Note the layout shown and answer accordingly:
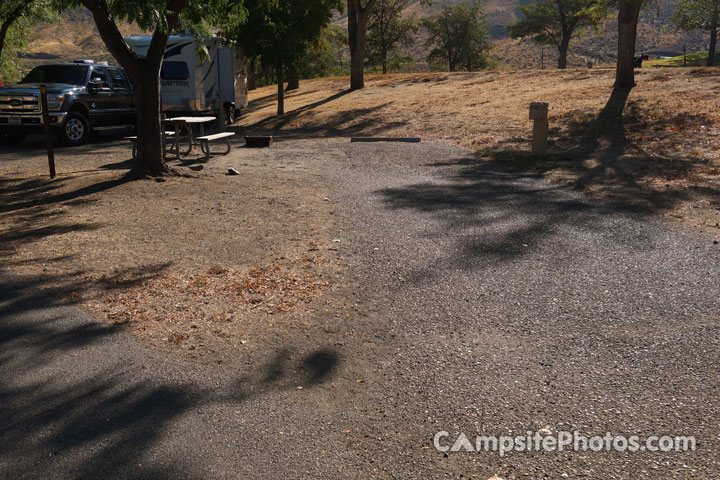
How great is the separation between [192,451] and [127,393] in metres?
0.79

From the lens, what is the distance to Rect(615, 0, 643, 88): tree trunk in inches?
747

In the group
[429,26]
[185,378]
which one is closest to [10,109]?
[185,378]

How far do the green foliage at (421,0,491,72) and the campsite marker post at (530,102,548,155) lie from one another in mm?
43286

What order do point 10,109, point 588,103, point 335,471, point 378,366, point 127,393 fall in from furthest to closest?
point 588,103 → point 10,109 → point 378,366 → point 127,393 → point 335,471

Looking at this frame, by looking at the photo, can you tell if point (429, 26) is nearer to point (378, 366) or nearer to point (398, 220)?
point (398, 220)

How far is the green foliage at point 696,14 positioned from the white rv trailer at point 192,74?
35752mm

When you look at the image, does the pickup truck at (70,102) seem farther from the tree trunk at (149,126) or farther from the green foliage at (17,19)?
the tree trunk at (149,126)

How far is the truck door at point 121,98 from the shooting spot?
690 inches

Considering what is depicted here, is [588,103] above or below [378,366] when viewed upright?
above

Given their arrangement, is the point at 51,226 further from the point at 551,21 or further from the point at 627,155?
the point at 551,21

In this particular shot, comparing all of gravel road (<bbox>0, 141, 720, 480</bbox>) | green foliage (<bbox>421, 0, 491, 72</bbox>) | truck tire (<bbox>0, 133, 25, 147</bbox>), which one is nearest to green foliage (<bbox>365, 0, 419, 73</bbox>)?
green foliage (<bbox>421, 0, 491, 72</bbox>)

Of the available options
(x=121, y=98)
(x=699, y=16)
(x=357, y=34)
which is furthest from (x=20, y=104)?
(x=699, y=16)

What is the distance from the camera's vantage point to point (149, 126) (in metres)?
10.8

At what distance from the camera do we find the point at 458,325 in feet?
15.4
